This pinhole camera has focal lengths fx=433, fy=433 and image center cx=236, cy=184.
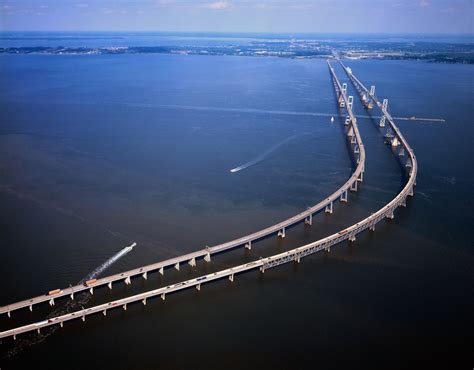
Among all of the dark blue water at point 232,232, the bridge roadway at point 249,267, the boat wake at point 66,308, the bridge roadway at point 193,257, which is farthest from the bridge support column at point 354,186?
the boat wake at point 66,308

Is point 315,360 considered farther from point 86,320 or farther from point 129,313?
point 86,320

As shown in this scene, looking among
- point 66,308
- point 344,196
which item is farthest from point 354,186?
point 66,308

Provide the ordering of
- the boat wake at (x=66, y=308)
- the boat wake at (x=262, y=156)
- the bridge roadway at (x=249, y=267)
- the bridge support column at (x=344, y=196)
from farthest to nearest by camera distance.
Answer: the boat wake at (x=262, y=156) < the bridge support column at (x=344, y=196) < the bridge roadway at (x=249, y=267) < the boat wake at (x=66, y=308)

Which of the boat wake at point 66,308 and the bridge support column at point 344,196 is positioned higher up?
the bridge support column at point 344,196

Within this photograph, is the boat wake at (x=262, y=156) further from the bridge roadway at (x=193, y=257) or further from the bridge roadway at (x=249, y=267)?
the bridge roadway at (x=249, y=267)

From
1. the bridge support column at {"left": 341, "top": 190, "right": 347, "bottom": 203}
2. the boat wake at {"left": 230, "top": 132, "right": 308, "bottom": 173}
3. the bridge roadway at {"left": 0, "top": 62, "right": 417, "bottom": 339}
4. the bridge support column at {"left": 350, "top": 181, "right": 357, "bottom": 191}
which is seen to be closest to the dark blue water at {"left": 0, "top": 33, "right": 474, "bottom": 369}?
the bridge roadway at {"left": 0, "top": 62, "right": 417, "bottom": 339}

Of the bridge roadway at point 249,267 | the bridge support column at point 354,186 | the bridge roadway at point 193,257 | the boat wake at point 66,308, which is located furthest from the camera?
the bridge support column at point 354,186
